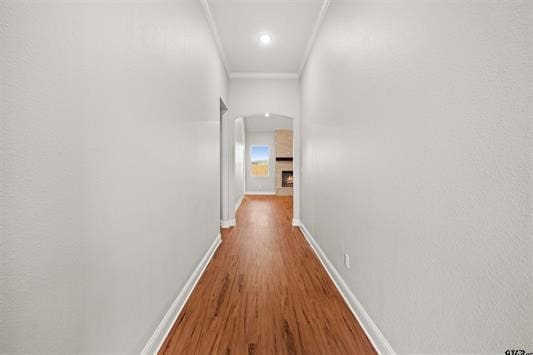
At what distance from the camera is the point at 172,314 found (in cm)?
182

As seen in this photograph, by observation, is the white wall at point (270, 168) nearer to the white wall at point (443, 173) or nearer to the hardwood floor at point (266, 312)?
the hardwood floor at point (266, 312)

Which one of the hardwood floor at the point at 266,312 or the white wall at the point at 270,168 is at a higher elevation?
the white wall at the point at 270,168

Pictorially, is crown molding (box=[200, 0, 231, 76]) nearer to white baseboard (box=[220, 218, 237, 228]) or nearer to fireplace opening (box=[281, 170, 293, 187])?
white baseboard (box=[220, 218, 237, 228])

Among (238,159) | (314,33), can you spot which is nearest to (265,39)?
(314,33)

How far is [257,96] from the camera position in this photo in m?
4.78

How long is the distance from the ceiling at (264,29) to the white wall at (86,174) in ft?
4.36

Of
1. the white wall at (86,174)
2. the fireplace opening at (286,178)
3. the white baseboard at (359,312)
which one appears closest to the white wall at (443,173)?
the white baseboard at (359,312)

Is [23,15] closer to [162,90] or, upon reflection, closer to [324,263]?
[162,90]

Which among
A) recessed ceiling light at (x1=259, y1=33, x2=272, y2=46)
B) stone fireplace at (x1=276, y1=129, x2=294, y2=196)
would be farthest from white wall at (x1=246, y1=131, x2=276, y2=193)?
recessed ceiling light at (x1=259, y1=33, x2=272, y2=46)

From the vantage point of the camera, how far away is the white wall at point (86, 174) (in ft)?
2.28

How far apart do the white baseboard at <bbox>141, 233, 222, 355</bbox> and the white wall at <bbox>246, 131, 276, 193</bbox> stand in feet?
25.5

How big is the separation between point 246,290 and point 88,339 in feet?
4.93

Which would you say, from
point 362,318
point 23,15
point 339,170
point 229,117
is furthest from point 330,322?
point 229,117

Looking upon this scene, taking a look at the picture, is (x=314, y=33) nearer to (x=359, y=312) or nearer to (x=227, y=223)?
(x=359, y=312)
